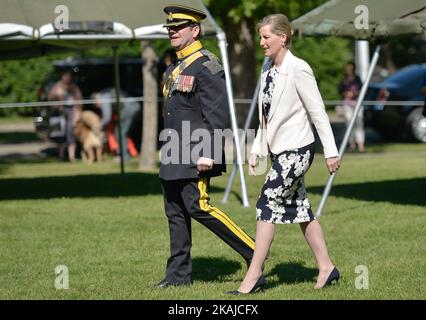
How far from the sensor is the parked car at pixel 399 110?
25.8 m

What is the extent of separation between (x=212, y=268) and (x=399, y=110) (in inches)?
688

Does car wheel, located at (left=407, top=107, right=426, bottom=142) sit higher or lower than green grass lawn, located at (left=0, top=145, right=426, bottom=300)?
lower

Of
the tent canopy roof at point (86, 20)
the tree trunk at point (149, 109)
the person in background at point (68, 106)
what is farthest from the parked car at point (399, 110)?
the tent canopy roof at point (86, 20)

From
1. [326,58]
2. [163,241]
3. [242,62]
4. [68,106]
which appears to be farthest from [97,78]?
[163,241]

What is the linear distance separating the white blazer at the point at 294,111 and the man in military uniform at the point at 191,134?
1.42 ft

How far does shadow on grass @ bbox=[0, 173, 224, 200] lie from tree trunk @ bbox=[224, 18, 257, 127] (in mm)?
5955

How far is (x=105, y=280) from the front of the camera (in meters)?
8.63

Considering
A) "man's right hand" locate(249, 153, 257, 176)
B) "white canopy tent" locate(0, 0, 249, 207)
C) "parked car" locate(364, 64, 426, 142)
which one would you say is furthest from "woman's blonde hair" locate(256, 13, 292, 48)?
"parked car" locate(364, 64, 426, 142)

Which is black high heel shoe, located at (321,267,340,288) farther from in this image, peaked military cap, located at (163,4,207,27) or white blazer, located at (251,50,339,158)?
peaked military cap, located at (163,4,207,27)

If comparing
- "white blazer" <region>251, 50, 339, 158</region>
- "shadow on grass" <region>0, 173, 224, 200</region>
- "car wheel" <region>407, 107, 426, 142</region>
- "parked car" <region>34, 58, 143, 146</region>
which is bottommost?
A: "car wheel" <region>407, 107, 426, 142</region>

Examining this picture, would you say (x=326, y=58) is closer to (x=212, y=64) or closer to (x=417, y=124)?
(x=417, y=124)

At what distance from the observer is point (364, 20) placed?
12.6m

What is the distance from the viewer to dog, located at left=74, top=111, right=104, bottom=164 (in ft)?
73.6
